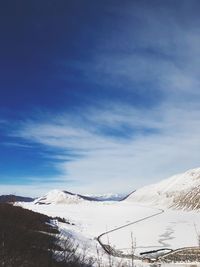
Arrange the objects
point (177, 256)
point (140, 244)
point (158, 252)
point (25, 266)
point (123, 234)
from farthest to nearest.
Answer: point (123, 234), point (140, 244), point (158, 252), point (177, 256), point (25, 266)

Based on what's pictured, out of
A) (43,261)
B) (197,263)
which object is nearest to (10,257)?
(43,261)

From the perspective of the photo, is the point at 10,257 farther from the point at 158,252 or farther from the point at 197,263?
the point at 158,252

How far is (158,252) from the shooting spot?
46.8 meters

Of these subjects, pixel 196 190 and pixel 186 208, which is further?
pixel 196 190

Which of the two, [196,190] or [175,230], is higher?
[196,190]

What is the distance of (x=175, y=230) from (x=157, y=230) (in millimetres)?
3084

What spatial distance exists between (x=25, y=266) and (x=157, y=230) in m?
64.2

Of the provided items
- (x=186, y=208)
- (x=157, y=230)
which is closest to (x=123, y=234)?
(x=157, y=230)

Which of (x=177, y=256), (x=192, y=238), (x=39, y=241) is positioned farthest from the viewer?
(x=192, y=238)

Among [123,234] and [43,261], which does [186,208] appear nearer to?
[123,234]

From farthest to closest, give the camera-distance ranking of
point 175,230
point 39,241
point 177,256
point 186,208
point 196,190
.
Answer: point 196,190
point 186,208
point 175,230
point 177,256
point 39,241

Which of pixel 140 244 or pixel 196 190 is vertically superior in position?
pixel 196 190

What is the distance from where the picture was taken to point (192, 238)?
56.9 meters

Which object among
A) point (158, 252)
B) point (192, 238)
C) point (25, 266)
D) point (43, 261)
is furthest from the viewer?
point (192, 238)
